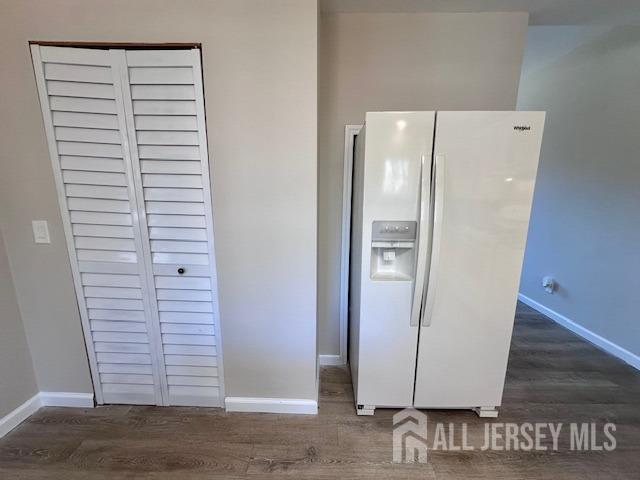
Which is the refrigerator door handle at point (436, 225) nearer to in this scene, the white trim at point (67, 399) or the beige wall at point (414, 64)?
the beige wall at point (414, 64)

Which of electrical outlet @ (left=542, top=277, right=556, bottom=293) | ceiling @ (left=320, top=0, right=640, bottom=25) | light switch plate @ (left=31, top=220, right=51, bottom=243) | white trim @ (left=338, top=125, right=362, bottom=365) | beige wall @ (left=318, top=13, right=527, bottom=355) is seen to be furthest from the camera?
electrical outlet @ (left=542, top=277, right=556, bottom=293)

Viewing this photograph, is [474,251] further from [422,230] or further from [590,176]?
[590,176]

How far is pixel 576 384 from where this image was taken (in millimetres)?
2123

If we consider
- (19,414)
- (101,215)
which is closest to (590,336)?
(101,215)

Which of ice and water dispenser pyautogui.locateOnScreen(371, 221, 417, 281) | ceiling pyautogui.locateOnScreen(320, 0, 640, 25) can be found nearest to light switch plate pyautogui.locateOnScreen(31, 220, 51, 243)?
ice and water dispenser pyautogui.locateOnScreen(371, 221, 417, 281)

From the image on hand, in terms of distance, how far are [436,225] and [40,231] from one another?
2.32 m

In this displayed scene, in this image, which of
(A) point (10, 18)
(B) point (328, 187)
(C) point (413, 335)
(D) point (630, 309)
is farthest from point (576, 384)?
(A) point (10, 18)

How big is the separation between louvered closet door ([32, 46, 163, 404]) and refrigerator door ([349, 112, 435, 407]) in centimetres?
135

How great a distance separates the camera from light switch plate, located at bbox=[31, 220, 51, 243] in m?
1.67

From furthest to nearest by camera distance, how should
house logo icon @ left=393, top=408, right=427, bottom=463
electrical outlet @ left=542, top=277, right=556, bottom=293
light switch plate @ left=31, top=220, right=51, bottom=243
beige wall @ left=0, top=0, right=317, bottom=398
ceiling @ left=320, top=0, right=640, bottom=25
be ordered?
electrical outlet @ left=542, top=277, right=556, bottom=293
ceiling @ left=320, top=0, right=640, bottom=25
light switch plate @ left=31, top=220, right=51, bottom=243
house logo icon @ left=393, top=408, right=427, bottom=463
beige wall @ left=0, top=0, right=317, bottom=398

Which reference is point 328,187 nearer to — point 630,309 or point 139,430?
point 139,430

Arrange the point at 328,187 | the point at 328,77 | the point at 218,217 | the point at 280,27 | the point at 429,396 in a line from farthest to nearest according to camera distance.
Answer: the point at 328,187 → the point at 328,77 → the point at 429,396 → the point at 218,217 → the point at 280,27

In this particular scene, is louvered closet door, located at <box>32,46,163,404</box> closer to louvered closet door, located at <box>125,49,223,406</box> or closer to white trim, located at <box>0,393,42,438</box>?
louvered closet door, located at <box>125,49,223,406</box>

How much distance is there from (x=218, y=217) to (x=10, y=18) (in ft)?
4.83
